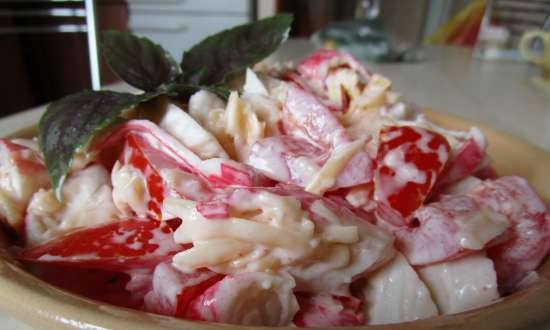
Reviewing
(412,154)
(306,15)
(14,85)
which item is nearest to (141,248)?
(412,154)

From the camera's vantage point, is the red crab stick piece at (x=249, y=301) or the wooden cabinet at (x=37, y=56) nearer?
the red crab stick piece at (x=249, y=301)

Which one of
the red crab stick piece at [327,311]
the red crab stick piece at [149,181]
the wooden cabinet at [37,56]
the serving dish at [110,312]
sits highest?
the red crab stick piece at [149,181]

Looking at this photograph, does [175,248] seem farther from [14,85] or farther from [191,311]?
[14,85]

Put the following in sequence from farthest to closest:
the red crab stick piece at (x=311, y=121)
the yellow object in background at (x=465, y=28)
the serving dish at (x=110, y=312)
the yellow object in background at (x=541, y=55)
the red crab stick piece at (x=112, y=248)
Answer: the yellow object in background at (x=465, y=28), the yellow object in background at (x=541, y=55), the red crab stick piece at (x=311, y=121), the red crab stick piece at (x=112, y=248), the serving dish at (x=110, y=312)

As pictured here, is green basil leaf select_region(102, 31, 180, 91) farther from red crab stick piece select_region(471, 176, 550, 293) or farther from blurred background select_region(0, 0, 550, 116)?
red crab stick piece select_region(471, 176, 550, 293)

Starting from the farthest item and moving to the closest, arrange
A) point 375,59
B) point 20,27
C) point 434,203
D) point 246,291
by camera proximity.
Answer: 1. point 375,59
2. point 20,27
3. point 434,203
4. point 246,291

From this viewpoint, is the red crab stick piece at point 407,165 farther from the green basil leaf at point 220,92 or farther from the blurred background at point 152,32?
the blurred background at point 152,32

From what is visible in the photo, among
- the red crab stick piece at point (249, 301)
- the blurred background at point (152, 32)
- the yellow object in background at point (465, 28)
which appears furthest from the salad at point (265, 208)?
the yellow object in background at point (465, 28)
